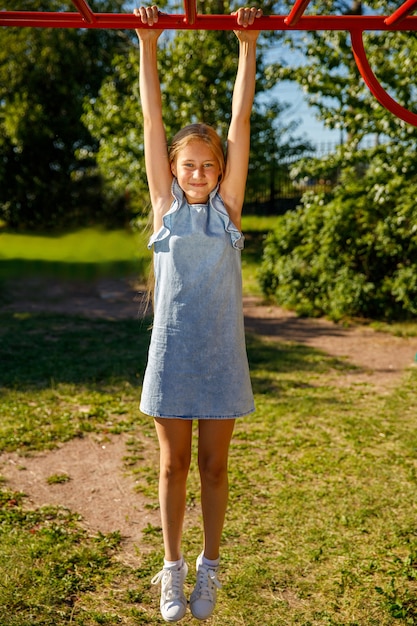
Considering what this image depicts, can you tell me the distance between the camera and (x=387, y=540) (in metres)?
3.57

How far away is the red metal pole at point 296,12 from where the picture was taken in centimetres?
230

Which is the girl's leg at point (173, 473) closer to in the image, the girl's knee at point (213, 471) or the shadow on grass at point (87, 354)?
the girl's knee at point (213, 471)

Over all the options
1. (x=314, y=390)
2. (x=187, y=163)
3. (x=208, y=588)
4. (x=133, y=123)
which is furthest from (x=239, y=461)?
(x=133, y=123)

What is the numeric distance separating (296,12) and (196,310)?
40.1 inches

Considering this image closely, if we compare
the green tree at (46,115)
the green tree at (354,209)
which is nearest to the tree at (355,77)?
the green tree at (354,209)

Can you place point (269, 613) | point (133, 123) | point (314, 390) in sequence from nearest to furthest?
point (269, 613) → point (314, 390) → point (133, 123)

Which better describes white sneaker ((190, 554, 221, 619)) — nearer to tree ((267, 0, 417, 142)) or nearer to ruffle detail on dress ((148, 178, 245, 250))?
ruffle detail on dress ((148, 178, 245, 250))

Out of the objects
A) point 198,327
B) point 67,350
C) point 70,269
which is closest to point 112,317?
point 67,350

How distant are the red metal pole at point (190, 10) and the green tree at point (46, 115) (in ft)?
45.6

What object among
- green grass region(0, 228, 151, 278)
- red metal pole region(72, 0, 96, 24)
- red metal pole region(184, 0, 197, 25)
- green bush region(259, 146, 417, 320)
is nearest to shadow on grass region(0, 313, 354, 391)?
green bush region(259, 146, 417, 320)

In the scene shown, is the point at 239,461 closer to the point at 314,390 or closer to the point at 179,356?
the point at 314,390

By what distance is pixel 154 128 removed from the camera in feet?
8.79

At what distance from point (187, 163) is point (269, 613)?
1.79 metres

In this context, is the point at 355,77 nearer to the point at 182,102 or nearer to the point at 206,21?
the point at 182,102
